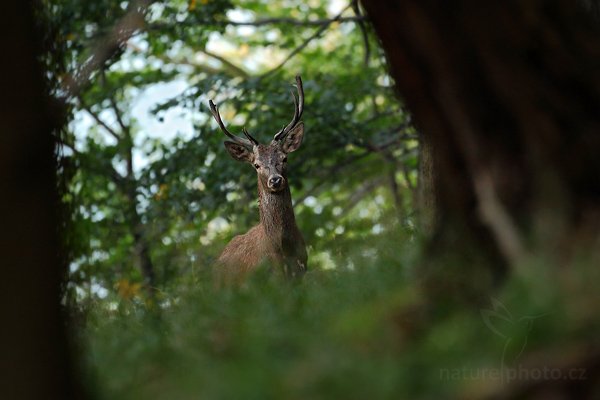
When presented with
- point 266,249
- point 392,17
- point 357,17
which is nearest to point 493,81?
point 392,17

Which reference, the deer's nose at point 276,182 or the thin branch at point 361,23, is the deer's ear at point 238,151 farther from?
the thin branch at point 361,23

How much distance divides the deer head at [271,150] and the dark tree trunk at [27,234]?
7659 mm

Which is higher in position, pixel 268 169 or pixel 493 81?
pixel 268 169

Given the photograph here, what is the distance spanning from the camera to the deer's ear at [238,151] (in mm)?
12711

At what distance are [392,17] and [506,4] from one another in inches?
18.0

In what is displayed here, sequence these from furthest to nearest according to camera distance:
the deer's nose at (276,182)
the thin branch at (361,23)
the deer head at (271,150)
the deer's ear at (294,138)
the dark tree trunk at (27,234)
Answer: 1. the thin branch at (361,23)
2. the deer's ear at (294,138)
3. the deer head at (271,150)
4. the deer's nose at (276,182)
5. the dark tree trunk at (27,234)

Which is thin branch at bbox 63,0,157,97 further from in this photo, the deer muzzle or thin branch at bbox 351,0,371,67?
thin branch at bbox 351,0,371,67

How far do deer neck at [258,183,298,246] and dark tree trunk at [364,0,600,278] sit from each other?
21.7ft

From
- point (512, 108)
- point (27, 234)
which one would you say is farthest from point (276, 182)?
point (27, 234)

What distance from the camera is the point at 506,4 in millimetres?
4473

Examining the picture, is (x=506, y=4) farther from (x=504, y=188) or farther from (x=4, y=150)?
(x=4, y=150)

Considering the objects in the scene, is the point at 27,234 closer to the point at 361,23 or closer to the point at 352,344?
the point at 352,344

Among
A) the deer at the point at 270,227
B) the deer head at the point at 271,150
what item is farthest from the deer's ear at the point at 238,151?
the deer at the point at 270,227

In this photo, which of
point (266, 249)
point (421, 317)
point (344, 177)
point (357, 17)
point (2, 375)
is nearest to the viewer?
point (2, 375)
